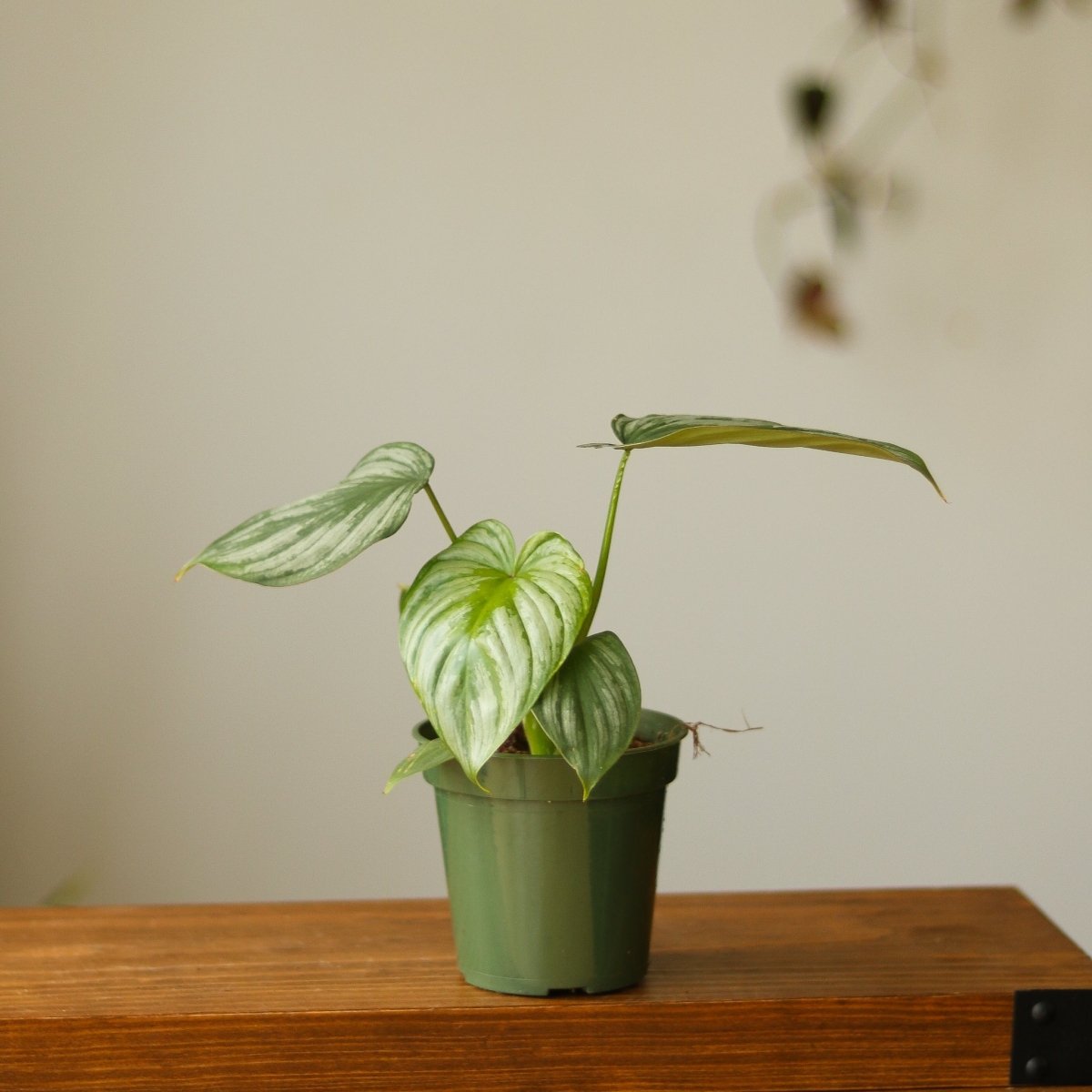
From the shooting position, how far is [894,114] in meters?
1.61

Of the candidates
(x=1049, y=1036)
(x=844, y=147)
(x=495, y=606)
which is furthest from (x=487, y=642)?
(x=844, y=147)

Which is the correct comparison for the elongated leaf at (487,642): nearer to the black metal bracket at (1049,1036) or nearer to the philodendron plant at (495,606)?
the philodendron plant at (495,606)

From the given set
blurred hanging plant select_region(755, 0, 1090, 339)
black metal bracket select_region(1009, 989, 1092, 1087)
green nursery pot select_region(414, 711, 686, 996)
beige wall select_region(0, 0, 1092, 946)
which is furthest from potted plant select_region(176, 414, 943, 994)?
blurred hanging plant select_region(755, 0, 1090, 339)

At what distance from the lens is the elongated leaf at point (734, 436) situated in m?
0.69

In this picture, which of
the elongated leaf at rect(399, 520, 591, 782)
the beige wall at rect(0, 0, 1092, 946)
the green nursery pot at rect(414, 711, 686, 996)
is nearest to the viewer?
the elongated leaf at rect(399, 520, 591, 782)

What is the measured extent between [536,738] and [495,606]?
127 mm

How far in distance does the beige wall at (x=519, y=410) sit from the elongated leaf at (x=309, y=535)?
2.83 feet

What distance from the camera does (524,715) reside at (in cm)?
67

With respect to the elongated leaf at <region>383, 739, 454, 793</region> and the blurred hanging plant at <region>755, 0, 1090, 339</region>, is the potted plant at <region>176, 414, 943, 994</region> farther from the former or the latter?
the blurred hanging plant at <region>755, 0, 1090, 339</region>

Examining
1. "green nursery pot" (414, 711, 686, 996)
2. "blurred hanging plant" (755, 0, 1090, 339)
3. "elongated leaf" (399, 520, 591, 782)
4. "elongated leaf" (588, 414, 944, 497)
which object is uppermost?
"blurred hanging plant" (755, 0, 1090, 339)

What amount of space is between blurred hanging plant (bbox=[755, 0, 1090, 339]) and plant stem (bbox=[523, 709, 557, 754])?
3.23 ft

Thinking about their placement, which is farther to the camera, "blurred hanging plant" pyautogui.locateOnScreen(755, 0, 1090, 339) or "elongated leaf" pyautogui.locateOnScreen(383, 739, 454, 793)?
"blurred hanging plant" pyautogui.locateOnScreen(755, 0, 1090, 339)

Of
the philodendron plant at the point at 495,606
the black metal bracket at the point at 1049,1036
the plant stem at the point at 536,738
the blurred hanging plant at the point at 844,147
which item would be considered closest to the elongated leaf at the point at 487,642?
the philodendron plant at the point at 495,606

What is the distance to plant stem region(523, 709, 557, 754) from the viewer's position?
0.77 m
